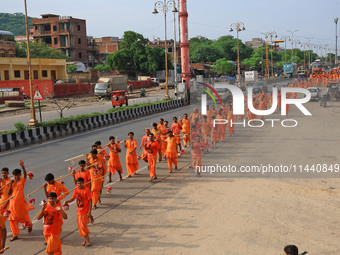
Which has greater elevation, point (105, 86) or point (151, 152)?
point (105, 86)

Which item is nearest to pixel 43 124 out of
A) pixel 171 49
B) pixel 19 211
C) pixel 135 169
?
pixel 135 169

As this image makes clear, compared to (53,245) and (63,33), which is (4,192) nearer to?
(53,245)

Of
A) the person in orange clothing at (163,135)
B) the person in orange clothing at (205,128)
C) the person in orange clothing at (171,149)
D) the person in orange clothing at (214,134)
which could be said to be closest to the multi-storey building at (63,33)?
the person in orange clothing at (214,134)

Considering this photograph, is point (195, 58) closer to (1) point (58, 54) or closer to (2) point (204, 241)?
(1) point (58, 54)

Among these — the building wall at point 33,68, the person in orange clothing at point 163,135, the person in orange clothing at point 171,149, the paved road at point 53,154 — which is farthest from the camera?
the building wall at point 33,68

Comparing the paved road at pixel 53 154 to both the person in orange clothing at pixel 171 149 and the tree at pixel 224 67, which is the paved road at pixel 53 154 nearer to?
the person in orange clothing at pixel 171 149

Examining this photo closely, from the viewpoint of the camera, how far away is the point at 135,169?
11820mm

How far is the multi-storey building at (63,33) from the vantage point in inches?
Answer: 2901

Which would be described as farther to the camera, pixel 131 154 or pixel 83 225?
pixel 131 154

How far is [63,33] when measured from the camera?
73875 mm

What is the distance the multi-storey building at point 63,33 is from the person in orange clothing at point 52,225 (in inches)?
2822

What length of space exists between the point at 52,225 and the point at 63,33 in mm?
72508

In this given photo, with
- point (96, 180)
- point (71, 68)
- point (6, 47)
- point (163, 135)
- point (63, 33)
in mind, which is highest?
point (63, 33)

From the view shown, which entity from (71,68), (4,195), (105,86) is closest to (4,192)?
(4,195)
